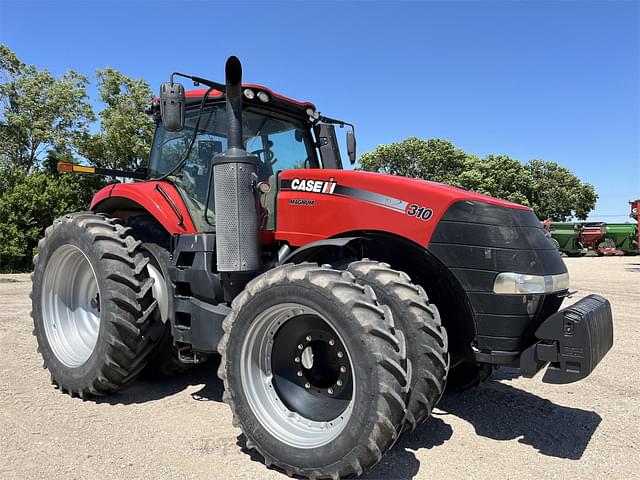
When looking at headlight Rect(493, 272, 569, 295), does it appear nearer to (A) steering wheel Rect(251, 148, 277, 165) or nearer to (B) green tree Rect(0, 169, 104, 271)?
(A) steering wheel Rect(251, 148, 277, 165)

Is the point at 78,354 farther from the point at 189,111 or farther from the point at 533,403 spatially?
the point at 533,403

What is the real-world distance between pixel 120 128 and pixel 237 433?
1875cm

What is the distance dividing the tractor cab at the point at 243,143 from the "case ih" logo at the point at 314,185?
212mm

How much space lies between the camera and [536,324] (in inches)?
113

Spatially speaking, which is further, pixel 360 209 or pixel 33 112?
pixel 33 112

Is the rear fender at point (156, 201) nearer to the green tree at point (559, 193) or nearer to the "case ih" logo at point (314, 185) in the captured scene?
the "case ih" logo at point (314, 185)

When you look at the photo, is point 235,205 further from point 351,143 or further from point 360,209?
point 351,143

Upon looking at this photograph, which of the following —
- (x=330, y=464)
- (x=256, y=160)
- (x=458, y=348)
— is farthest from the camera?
(x=256, y=160)

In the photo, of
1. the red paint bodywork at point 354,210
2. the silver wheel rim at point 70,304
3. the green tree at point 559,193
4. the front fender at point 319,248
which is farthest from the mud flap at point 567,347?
the green tree at point 559,193

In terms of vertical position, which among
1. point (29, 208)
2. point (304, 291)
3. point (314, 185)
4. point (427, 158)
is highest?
point (427, 158)

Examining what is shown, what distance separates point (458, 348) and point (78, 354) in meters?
3.22

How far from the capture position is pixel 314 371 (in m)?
2.98

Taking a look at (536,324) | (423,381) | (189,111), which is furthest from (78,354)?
(536,324)

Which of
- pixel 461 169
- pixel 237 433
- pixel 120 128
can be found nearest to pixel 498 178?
pixel 461 169
